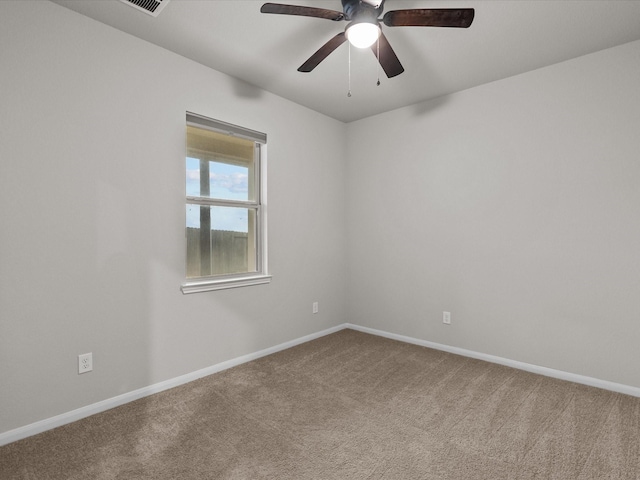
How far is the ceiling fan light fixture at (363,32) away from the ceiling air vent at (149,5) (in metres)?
1.10

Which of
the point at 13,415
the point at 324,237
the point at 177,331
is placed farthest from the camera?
the point at 324,237

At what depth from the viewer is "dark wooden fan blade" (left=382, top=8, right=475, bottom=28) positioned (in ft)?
5.45

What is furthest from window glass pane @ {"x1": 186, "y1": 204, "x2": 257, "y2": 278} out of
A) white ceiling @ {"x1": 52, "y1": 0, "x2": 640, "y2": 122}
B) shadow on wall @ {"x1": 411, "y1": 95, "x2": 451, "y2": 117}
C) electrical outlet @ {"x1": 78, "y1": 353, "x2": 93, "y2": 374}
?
shadow on wall @ {"x1": 411, "y1": 95, "x2": 451, "y2": 117}

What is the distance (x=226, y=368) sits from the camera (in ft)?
9.79

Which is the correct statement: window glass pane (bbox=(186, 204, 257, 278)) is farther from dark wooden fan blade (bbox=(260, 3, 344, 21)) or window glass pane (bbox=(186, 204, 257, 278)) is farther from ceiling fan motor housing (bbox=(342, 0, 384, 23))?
ceiling fan motor housing (bbox=(342, 0, 384, 23))

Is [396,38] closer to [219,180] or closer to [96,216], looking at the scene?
[219,180]

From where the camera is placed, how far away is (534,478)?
1648 millimetres

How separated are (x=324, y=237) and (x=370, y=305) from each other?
3.18 ft

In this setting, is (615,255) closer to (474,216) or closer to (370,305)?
(474,216)

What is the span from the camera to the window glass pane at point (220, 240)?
9.59ft

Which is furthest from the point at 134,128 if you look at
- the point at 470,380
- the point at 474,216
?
the point at 470,380

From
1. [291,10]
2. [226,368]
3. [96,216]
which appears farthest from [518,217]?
[96,216]

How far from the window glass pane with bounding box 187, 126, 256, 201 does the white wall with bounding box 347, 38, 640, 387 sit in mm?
1445

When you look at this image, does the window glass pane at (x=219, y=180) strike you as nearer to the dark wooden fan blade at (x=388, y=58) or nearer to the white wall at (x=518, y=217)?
the white wall at (x=518, y=217)
